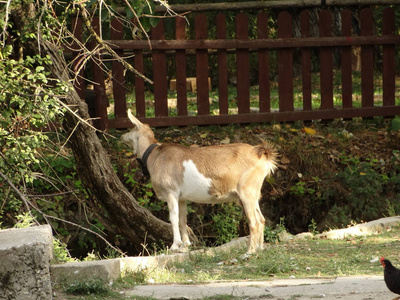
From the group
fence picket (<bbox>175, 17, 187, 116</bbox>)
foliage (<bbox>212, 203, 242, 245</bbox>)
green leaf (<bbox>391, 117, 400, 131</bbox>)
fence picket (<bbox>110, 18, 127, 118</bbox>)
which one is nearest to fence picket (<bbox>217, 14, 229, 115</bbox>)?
fence picket (<bbox>175, 17, 187, 116</bbox>)

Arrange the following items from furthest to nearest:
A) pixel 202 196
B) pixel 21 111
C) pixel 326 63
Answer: pixel 326 63
pixel 202 196
pixel 21 111

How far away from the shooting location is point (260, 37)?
11.8 meters

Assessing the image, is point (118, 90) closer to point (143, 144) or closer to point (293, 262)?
point (143, 144)

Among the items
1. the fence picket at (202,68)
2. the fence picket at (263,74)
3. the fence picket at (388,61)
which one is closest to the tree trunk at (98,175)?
the fence picket at (202,68)

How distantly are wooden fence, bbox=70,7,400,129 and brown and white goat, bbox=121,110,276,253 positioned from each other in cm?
284

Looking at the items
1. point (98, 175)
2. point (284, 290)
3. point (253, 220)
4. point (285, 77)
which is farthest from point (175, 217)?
point (285, 77)

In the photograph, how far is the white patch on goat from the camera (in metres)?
8.50

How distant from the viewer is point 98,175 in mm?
9141

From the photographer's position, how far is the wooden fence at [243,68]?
1125 centimetres

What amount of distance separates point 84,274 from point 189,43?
5942 mm

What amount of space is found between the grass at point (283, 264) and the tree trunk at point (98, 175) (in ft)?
5.04

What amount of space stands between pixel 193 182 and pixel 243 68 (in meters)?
3.83

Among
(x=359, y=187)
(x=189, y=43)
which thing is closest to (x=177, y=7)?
(x=189, y=43)

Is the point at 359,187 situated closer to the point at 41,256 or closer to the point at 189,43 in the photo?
the point at 189,43
